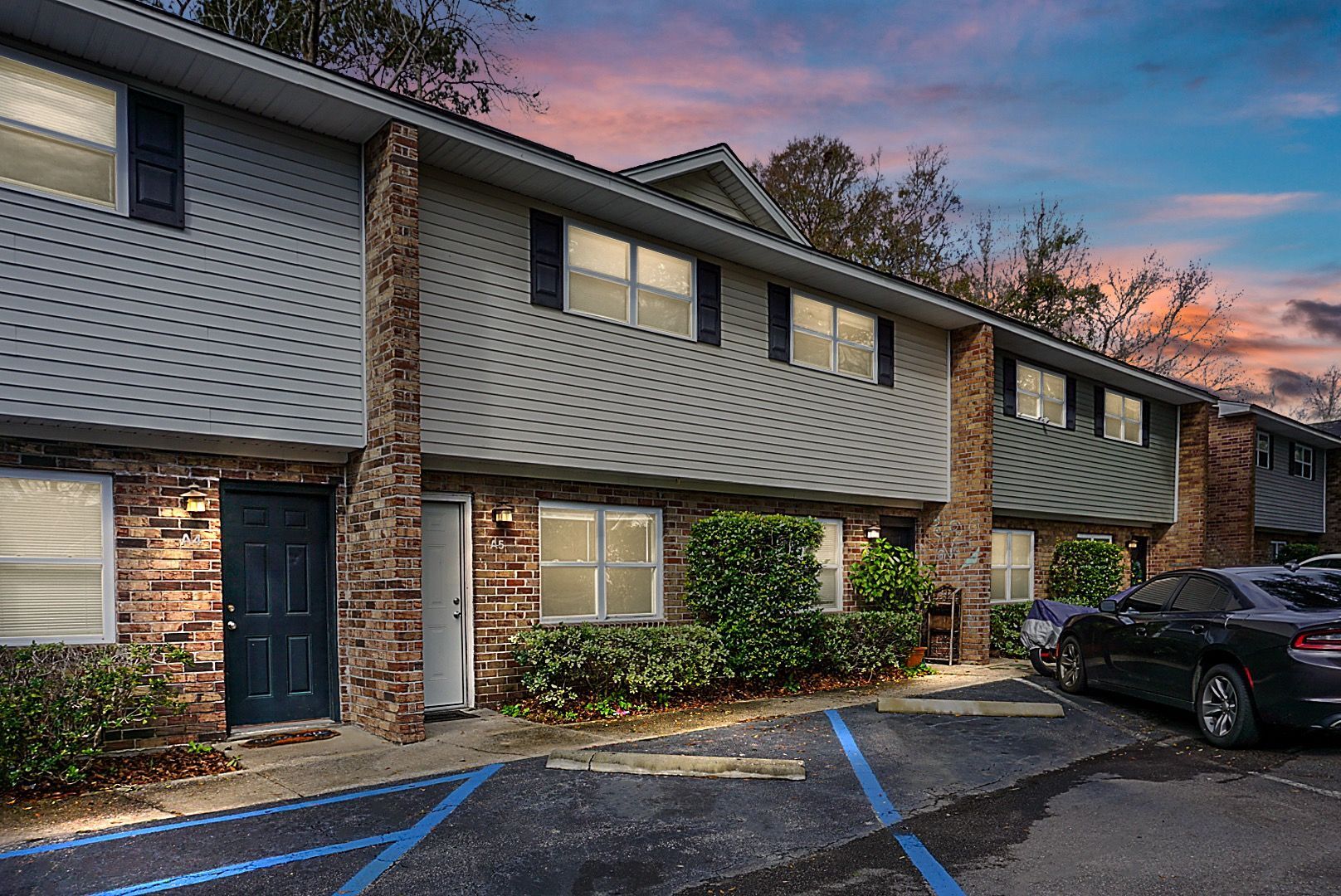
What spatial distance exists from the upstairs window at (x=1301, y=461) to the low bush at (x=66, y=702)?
28915 mm

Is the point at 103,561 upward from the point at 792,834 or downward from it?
upward

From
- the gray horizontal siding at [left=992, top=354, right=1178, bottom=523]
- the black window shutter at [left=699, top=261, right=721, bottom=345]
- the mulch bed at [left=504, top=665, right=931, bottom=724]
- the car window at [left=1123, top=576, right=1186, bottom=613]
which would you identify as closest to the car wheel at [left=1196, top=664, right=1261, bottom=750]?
the car window at [left=1123, top=576, right=1186, bottom=613]

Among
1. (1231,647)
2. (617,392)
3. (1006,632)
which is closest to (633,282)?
(617,392)

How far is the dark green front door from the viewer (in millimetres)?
7668

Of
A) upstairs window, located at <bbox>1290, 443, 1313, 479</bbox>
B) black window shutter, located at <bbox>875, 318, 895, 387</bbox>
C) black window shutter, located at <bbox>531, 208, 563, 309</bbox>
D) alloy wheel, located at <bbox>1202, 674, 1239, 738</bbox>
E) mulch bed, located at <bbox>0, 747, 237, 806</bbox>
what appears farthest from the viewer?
upstairs window, located at <bbox>1290, 443, 1313, 479</bbox>

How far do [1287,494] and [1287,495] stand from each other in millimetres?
30

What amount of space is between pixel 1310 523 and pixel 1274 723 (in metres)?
23.3

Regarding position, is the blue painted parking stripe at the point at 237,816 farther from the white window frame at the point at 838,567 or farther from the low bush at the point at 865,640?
the white window frame at the point at 838,567

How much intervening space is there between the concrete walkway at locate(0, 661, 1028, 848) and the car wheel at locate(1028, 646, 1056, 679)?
3.26 metres

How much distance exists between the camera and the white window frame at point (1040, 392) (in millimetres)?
16047

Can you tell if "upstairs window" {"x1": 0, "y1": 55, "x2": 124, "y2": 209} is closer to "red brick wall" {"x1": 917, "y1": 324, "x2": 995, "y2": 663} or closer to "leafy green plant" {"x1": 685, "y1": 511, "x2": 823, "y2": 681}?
"leafy green plant" {"x1": 685, "y1": 511, "x2": 823, "y2": 681}

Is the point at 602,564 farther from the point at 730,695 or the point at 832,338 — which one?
the point at 832,338

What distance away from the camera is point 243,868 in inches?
182

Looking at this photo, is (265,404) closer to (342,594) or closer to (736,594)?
(342,594)
